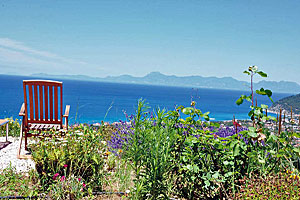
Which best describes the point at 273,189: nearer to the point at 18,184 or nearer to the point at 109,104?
the point at 18,184

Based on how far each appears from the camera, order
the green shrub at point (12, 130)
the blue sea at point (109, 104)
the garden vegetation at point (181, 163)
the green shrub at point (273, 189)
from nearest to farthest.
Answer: the green shrub at point (273, 189) < the garden vegetation at point (181, 163) < the blue sea at point (109, 104) < the green shrub at point (12, 130)

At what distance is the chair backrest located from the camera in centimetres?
459

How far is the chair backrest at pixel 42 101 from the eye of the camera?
181 inches

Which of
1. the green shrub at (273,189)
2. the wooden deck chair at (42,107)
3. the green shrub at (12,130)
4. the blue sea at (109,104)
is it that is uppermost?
the wooden deck chair at (42,107)

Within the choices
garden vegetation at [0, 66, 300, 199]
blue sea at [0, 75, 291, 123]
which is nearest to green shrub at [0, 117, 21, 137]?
blue sea at [0, 75, 291, 123]

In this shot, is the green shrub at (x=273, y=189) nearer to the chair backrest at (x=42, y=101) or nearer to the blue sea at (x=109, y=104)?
the blue sea at (x=109, y=104)

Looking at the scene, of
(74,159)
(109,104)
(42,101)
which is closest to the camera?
(74,159)

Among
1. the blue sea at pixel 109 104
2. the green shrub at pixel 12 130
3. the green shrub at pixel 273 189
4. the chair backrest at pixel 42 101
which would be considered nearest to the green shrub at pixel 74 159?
the blue sea at pixel 109 104

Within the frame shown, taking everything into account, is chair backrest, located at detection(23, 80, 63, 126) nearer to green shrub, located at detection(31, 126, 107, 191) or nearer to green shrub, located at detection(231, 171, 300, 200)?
green shrub, located at detection(31, 126, 107, 191)

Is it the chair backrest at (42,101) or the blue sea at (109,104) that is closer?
the chair backrest at (42,101)

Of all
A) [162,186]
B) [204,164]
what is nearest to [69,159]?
[162,186]

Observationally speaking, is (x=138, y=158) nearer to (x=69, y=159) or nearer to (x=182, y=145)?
(x=182, y=145)

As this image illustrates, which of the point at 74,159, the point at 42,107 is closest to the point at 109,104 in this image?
the point at 42,107

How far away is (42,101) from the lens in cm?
464
